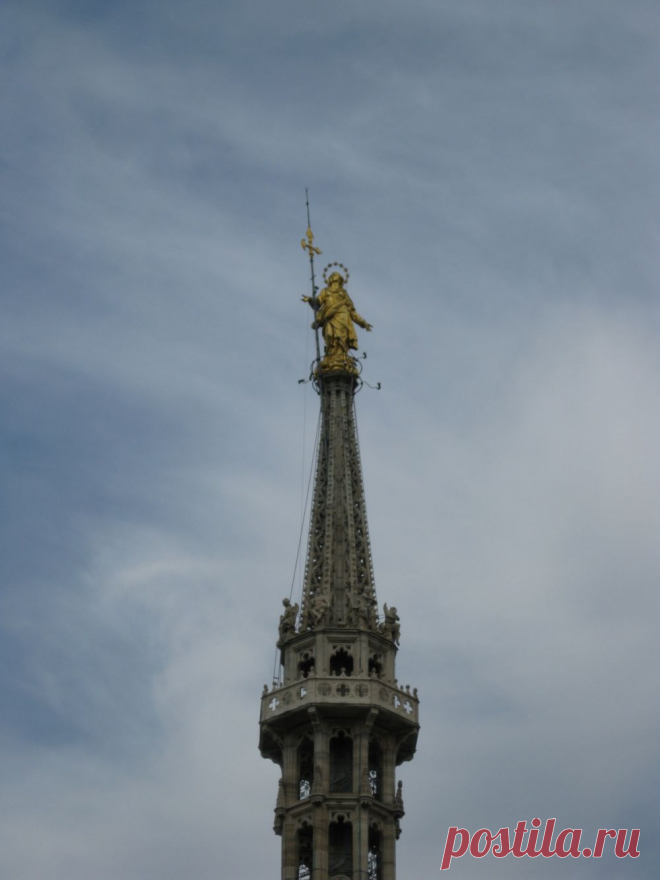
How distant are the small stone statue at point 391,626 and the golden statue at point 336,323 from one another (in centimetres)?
1738

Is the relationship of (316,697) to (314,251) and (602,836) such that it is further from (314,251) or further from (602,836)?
(314,251)

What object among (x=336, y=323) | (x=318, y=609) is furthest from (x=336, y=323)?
(x=318, y=609)

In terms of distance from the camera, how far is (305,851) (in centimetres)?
9656

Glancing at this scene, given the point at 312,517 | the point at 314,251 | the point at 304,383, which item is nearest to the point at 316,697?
the point at 312,517

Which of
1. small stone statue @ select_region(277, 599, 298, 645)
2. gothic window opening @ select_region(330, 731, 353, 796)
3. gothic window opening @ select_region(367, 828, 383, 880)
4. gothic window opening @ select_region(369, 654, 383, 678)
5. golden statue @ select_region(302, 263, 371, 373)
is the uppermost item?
golden statue @ select_region(302, 263, 371, 373)

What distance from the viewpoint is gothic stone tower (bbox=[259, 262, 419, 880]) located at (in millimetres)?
95625

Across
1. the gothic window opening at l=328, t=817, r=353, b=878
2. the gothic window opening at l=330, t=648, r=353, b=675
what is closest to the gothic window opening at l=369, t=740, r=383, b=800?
the gothic window opening at l=328, t=817, r=353, b=878

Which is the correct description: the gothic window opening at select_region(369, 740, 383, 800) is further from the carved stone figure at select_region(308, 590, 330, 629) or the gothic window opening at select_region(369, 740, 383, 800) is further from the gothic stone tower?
the carved stone figure at select_region(308, 590, 330, 629)

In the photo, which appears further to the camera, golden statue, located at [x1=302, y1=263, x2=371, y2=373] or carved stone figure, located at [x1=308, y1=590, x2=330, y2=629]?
golden statue, located at [x1=302, y1=263, x2=371, y2=373]

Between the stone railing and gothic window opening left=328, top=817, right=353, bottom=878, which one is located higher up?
the stone railing

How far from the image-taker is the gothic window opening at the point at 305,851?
96.0 metres

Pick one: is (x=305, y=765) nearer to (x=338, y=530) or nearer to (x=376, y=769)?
(x=376, y=769)

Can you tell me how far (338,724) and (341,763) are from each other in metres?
2.09

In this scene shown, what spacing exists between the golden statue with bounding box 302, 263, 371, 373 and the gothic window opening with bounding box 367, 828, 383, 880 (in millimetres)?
30458
